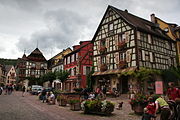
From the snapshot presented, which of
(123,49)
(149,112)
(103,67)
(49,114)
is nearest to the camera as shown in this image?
(149,112)

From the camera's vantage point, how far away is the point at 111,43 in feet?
82.1

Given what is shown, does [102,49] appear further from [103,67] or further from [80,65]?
[80,65]

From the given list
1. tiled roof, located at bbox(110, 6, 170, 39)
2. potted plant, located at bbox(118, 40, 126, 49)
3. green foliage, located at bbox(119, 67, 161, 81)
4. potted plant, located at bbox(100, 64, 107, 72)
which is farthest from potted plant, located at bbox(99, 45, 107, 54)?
green foliage, located at bbox(119, 67, 161, 81)

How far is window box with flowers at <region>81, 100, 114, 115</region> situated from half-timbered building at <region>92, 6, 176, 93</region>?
36.5 ft

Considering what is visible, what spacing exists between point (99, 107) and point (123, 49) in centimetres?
1389

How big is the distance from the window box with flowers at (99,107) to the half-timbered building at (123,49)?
1113 cm

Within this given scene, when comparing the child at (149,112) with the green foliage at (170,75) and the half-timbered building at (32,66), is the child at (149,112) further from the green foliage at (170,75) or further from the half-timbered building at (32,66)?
the half-timbered building at (32,66)

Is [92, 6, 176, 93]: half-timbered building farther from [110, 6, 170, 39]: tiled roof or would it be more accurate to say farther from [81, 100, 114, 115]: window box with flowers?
[81, 100, 114, 115]: window box with flowers

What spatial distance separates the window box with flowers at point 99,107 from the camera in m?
9.84

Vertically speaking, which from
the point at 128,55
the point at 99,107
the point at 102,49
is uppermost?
the point at 102,49

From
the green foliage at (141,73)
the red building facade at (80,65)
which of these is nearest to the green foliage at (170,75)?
the green foliage at (141,73)

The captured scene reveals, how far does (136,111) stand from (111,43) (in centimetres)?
1614

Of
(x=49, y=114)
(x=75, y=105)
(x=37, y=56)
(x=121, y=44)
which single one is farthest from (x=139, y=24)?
(x=37, y=56)

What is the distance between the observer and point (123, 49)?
2272 cm
